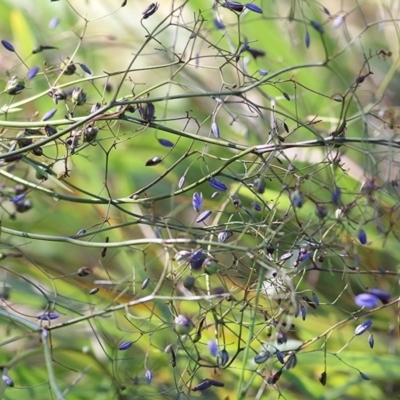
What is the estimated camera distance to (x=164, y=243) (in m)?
0.47

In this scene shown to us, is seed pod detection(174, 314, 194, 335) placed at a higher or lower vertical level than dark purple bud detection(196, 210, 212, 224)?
lower

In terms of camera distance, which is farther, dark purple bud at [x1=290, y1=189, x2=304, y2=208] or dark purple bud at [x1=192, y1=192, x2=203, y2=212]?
dark purple bud at [x1=192, y1=192, x2=203, y2=212]

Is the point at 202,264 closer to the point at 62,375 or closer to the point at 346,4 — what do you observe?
the point at 62,375

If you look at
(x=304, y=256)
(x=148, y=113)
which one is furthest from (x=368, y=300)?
(x=148, y=113)

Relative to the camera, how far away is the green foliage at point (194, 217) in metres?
0.55

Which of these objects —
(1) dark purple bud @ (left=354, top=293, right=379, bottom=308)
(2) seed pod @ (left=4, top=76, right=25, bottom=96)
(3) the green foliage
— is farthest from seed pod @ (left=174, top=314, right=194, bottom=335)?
(2) seed pod @ (left=4, top=76, right=25, bottom=96)

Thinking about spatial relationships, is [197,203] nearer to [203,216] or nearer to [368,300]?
[203,216]

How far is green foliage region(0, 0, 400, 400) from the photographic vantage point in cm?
55

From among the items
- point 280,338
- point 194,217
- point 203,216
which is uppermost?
point 194,217

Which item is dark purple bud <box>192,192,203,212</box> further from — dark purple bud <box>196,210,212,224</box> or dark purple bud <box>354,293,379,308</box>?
dark purple bud <box>354,293,379,308</box>

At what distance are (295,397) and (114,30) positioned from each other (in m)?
0.86

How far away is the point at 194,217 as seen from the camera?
88 cm

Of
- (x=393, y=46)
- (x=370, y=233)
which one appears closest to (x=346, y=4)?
(x=393, y=46)

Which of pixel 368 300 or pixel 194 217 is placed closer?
pixel 368 300
